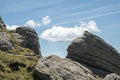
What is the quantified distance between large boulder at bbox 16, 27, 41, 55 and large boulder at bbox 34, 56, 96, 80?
3882cm

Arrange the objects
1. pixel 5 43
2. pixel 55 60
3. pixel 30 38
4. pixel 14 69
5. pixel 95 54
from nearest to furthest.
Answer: pixel 14 69 < pixel 55 60 < pixel 5 43 < pixel 95 54 < pixel 30 38

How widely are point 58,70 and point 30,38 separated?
4563 cm

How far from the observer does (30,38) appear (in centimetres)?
11044

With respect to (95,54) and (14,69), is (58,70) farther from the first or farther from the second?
(95,54)

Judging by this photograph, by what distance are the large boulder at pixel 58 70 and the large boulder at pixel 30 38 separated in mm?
38820

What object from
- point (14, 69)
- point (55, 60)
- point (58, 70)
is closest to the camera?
point (58, 70)

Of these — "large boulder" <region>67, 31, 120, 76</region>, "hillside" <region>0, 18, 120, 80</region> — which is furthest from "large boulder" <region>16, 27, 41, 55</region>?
"large boulder" <region>67, 31, 120, 76</region>

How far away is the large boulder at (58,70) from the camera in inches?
2559

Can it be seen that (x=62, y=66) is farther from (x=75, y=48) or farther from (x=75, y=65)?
(x=75, y=48)

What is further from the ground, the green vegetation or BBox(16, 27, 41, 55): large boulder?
BBox(16, 27, 41, 55): large boulder

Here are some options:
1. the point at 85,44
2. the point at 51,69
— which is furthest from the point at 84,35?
the point at 51,69

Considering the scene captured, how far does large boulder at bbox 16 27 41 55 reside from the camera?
4277 inches

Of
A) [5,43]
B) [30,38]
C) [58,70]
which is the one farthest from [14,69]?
[30,38]

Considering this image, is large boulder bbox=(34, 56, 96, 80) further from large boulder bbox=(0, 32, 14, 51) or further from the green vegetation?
large boulder bbox=(0, 32, 14, 51)
